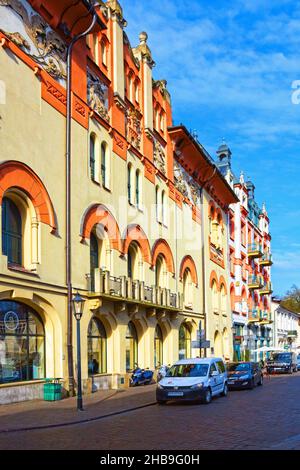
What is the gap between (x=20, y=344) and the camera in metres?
19.8

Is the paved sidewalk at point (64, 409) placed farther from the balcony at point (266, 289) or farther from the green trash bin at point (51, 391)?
the balcony at point (266, 289)

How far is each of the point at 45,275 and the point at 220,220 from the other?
29.3 meters

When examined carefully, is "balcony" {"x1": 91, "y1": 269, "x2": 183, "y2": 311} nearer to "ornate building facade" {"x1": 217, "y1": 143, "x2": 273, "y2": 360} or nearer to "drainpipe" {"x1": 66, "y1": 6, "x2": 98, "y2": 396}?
"drainpipe" {"x1": 66, "y1": 6, "x2": 98, "y2": 396}

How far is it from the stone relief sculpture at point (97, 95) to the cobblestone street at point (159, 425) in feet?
41.2

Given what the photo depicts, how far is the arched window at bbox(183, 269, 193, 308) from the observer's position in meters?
37.8

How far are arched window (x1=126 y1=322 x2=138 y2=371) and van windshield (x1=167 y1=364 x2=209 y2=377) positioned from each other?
6851 millimetres

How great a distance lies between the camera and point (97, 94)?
26266 mm

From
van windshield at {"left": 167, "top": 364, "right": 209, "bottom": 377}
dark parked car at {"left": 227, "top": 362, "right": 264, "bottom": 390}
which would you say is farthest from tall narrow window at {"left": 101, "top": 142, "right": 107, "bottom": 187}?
dark parked car at {"left": 227, "top": 362, "right": 264, "bottom": 390}

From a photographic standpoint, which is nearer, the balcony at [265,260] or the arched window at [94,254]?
the arched window at [94,254]

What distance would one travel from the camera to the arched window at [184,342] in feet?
119

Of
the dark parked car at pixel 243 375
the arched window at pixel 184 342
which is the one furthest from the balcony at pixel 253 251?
the dark parked car at pixel 243 375

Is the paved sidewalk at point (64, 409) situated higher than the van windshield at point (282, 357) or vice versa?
the paved sidewalk at point (64, 409)

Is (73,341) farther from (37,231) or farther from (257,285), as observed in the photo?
(257,285)
